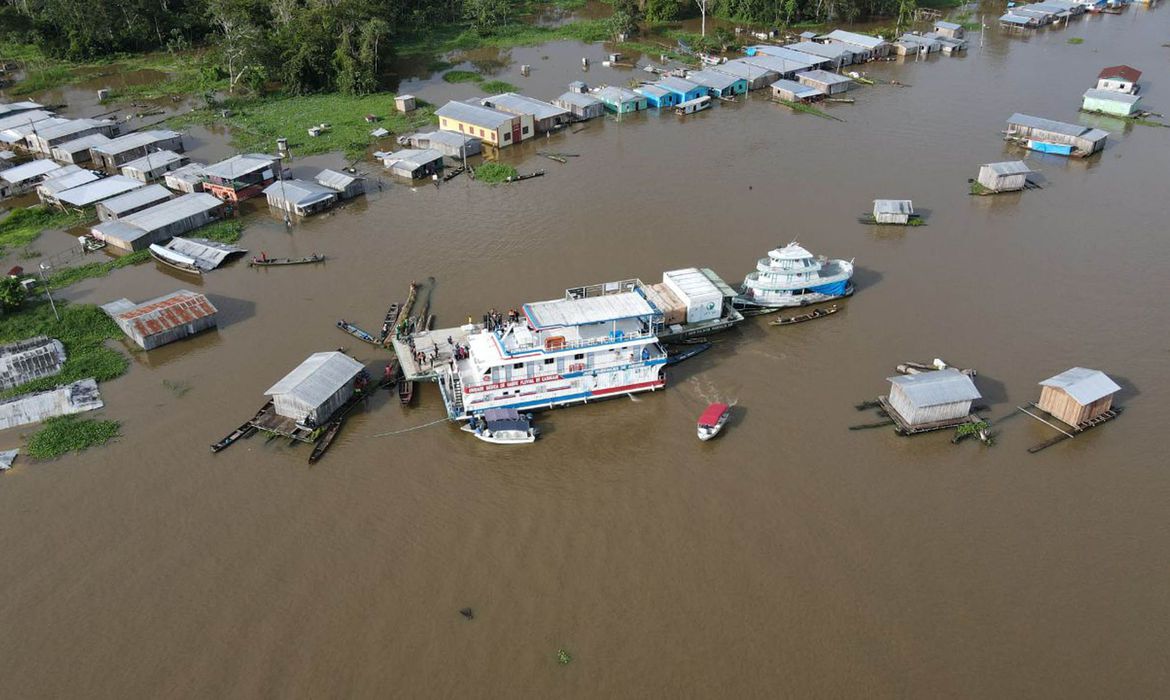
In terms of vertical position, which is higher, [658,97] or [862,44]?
[862,44]

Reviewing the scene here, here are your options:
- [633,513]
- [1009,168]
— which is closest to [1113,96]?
[1009,168]

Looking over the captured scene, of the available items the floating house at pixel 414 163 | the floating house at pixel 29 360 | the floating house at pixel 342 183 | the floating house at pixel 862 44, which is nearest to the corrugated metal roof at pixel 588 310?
the floating house at pixel 29 360

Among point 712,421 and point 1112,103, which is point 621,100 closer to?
point 1112,103

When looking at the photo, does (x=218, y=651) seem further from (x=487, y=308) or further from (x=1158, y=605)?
(x=1158, y=605)

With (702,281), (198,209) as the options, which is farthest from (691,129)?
(198,209)

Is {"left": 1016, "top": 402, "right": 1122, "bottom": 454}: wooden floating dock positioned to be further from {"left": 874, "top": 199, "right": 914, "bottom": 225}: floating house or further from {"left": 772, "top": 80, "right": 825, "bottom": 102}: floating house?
{"left": 772, "top": 80, "right": 825, "bottom": 102}: floating house

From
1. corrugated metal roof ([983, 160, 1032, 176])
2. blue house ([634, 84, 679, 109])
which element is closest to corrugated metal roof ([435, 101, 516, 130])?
blue house ([634, 84, 679, 109])

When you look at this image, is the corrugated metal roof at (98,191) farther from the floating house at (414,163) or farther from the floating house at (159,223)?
the floating house at (414,163)
